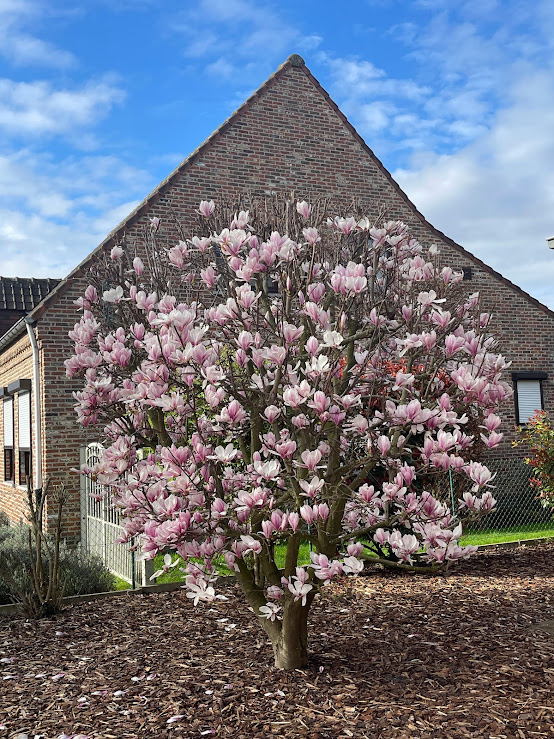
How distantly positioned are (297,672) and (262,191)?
10.2 m

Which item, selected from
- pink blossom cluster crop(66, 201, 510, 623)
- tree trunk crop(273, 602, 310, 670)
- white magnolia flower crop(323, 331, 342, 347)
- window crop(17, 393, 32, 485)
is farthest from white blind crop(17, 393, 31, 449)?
white magnolia flower crop(323, 331, 342, 347)

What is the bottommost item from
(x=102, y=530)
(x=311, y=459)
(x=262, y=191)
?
(x=102, y=530)

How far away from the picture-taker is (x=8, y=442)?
15.8 metres

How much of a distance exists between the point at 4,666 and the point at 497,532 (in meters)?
9.09

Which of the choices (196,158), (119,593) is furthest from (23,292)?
(119,593)

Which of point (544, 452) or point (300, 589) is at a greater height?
point (544, 452)

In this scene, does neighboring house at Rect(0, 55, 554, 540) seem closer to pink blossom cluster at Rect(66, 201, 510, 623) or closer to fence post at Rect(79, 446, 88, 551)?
fence post at Rect(79, 446, 88, 551)

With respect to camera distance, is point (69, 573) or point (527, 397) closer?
point (69, 573)

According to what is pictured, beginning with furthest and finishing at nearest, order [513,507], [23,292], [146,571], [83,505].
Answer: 1. [23,292]
2. [513,507]
3. [83,505]
4. [146,571]

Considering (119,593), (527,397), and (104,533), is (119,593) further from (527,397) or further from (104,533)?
(527,397)

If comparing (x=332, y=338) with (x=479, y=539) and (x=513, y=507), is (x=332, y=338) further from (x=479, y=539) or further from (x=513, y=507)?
(x=513, y=507)

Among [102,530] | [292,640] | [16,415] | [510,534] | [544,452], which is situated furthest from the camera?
[16,415]

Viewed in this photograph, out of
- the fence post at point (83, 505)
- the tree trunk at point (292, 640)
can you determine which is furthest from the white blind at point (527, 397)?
the tree trunk at point (292, 640)

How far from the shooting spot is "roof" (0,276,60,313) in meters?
19.6
